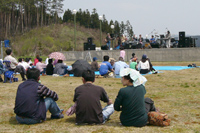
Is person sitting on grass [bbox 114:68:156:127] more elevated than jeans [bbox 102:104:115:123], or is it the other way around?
person sitting on grass [bbox 114:68:156:127]

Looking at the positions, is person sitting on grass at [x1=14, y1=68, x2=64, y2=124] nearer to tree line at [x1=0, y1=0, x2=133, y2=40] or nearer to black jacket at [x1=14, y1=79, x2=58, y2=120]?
black jacket at [x1=14, y1=79, x2=58, y2=120]

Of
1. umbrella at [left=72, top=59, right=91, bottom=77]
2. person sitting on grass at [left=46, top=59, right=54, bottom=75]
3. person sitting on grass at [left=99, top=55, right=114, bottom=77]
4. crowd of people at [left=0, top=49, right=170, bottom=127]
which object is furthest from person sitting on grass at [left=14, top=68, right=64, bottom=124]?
person sitting on grass at [left=46, top=59, right=54, bottom=75]

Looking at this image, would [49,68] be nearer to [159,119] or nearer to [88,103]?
[88,103]

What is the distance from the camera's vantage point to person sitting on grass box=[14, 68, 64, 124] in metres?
4.91

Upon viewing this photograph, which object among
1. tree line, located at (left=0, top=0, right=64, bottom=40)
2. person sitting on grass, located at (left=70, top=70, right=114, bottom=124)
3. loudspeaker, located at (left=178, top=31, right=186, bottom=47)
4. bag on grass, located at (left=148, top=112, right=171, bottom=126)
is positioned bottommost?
bag on grass, located at (left=148, top=112, right=171, bottom=126)

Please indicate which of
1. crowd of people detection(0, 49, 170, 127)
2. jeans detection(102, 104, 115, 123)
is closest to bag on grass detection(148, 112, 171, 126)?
crowd of people detection(0, 49, 170, 127)

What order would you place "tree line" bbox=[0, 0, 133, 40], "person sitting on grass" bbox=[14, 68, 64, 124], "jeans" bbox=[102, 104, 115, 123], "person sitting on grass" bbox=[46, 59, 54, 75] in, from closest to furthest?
"person sitting on grass" bbox=[14, 68, 64, 124] < "jeans" bbox=[102, 104, 115, 123] < "person sitting on grass" bbox=[46, 59, 54, 75] < "tree line" bbox=[0, 0, 133, 40]

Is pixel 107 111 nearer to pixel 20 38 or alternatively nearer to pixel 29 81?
pixel 29 81

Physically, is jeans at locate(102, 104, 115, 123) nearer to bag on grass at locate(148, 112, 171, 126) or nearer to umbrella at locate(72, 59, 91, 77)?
bag on grass at locate(148, 112, 171, 126)

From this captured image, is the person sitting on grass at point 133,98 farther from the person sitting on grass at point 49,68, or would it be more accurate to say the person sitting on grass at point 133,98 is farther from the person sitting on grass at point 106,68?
the person sitting on grass at point 49,68

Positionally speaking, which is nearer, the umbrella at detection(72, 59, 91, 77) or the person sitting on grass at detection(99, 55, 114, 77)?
the person sitting on grass at detection(99, 55, 114, 77)

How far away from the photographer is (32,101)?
491 centimetres

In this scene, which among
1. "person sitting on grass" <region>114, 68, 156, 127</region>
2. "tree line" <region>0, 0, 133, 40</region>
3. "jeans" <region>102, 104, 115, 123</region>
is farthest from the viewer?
"tree line" <region>0, 0, 133, 40</region>

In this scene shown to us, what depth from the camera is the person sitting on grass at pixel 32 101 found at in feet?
16.1
